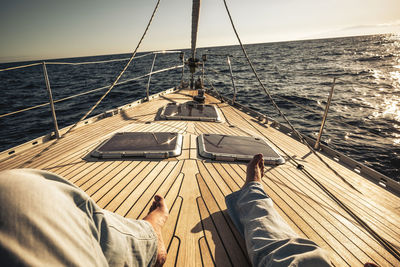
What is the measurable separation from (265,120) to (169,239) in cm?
288

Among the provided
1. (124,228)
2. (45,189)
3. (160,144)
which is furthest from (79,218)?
(160,144)

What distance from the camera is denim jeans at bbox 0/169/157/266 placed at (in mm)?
374

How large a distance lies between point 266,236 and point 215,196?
25.4 inches

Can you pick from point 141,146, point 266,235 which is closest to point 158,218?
point 266,235

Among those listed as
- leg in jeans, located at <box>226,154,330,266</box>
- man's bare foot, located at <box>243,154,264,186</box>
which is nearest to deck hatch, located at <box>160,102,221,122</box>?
man's bare foot, located at <box>243,154,264,186</box>

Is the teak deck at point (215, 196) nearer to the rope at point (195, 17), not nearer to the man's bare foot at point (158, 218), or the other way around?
the man's bare foot at point (158, 218)

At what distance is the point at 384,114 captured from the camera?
22.1 feet

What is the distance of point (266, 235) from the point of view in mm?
951

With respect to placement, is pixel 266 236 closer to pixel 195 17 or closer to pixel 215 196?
pixel 215 196

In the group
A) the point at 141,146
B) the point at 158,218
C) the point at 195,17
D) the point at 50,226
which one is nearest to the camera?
the point at 50,226

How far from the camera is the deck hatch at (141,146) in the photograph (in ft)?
6.62

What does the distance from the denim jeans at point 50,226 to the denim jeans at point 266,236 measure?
23.5 inches

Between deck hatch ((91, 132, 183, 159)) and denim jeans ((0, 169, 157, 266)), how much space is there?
138 centimetres

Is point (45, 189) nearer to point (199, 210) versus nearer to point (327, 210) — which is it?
point (199, 210)
